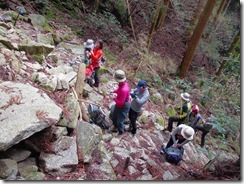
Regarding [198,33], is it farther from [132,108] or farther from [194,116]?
[132,108]

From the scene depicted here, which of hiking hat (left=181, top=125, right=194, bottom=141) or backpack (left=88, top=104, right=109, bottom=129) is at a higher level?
hiking hat (left=181, top=125, right=194, bottom=141)

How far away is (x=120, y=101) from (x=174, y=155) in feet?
5.69

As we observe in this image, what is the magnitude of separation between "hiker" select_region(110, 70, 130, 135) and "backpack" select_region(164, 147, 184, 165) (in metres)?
1.15

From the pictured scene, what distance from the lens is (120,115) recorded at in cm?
582

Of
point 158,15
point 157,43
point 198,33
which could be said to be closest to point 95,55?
point 198,33

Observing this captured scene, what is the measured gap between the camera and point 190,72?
1486 centimetres

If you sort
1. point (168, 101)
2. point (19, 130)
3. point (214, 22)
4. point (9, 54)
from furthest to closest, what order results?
1. point (214, 22)
2. point (168, 101)
3. point (9, 54)
4. point (19, 130)

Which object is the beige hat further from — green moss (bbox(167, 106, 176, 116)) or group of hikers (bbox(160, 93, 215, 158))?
green moss (bbox(167, 106, 176, 116))

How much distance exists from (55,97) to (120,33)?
8.84 m

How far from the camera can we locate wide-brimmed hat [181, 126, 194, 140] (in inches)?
209

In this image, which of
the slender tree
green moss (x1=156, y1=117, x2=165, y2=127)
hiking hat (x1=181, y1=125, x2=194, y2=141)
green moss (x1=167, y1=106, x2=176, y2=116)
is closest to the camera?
hiking hat (x1=181, y1=125, x2=194, y2=141)

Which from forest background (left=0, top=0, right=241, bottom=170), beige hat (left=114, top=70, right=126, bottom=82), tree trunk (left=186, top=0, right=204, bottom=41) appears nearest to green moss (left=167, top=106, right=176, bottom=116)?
forest background (left=0, top=0, right=241, bottom=170)

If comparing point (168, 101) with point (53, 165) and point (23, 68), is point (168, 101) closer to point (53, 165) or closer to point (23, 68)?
point (23, 68)

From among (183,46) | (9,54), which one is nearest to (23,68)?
(9,54)
